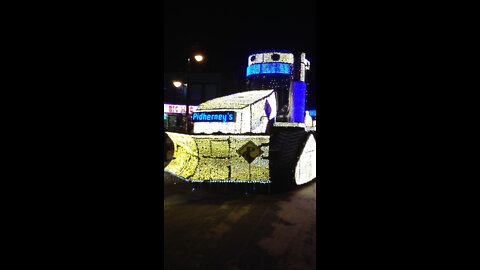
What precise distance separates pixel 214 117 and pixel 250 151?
247 centimetres

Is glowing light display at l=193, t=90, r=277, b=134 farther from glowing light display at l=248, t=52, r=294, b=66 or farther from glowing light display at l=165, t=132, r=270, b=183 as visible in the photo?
glowing light display at l=248, t=52, r=294, b=66

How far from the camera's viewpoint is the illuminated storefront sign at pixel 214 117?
37.2 ft

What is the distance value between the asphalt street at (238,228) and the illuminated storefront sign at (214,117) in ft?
9.90

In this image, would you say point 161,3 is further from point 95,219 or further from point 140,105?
point 95,219

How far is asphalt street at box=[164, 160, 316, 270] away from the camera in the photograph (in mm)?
5441

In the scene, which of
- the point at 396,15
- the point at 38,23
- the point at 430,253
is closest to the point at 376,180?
the point at 430,253

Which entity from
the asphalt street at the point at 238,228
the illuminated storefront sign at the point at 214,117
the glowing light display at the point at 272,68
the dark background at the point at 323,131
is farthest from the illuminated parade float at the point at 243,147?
the dark background at the point at 323,131

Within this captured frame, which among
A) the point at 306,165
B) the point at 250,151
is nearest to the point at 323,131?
the point at 250,151

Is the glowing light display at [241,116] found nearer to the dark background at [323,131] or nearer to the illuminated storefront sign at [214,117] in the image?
the illuminated storefront sign at [214,117]

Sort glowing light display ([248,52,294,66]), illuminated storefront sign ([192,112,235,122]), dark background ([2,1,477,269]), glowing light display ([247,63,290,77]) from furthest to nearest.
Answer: glowing light display ([248,52,294,66]), glowing light display ([247,63,290,77]), illuminated storefront sign ([192,112,235,122]), dark background ([2,1,477,269])

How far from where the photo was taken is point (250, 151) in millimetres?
10445

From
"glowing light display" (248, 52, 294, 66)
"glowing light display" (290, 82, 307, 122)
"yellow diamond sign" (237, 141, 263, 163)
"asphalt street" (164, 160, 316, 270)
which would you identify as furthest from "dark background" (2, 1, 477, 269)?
"glowing light display" (248, 52, 294, 66)

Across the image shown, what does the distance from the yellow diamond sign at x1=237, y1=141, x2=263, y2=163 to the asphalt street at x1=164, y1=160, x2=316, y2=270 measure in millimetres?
1438

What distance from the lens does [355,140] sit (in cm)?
156
